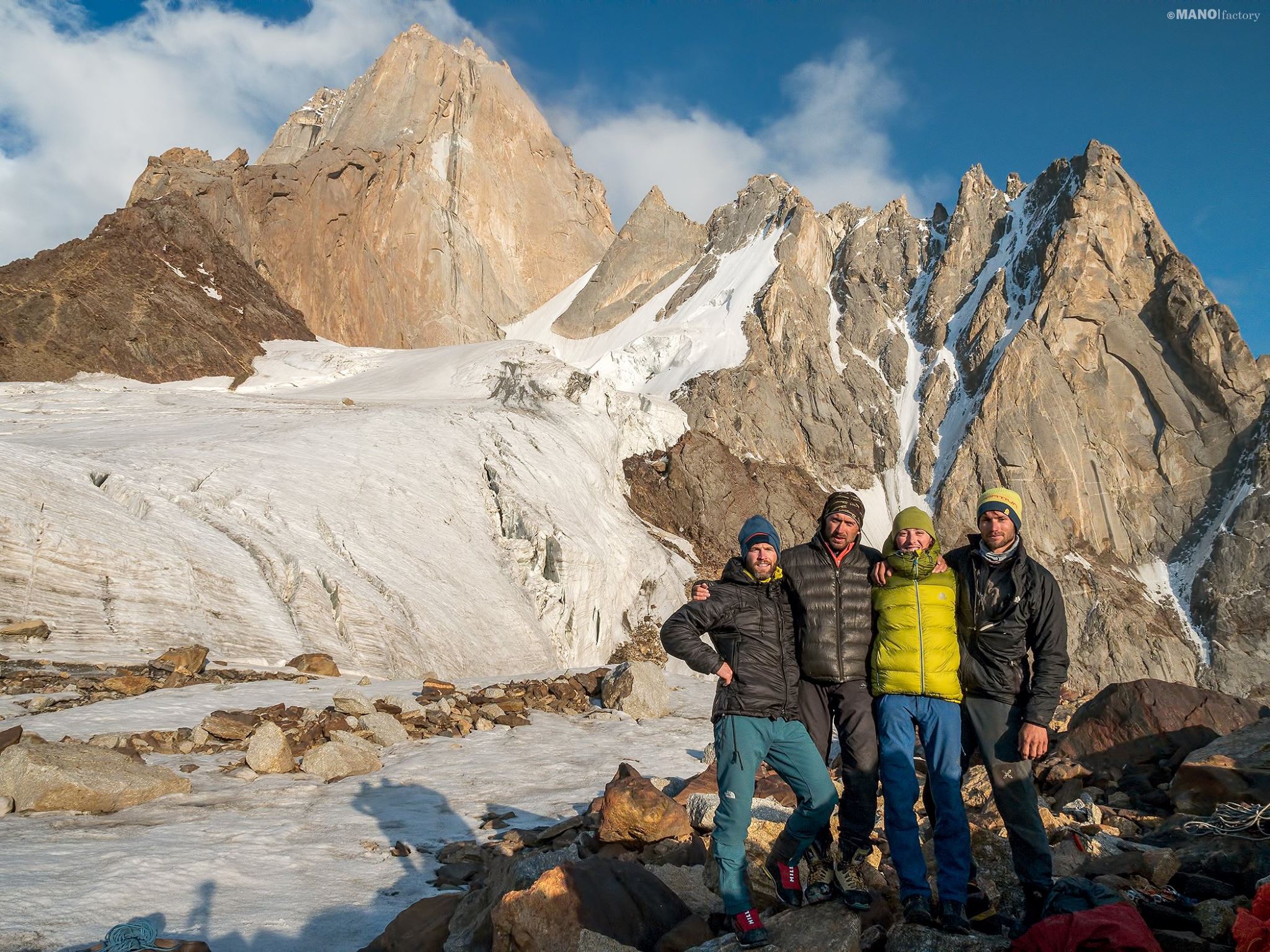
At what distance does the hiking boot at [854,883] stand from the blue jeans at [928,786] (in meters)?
0.23

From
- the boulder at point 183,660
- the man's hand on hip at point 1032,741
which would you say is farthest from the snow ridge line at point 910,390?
the man's hand on hip at point 1032,741

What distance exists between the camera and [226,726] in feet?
26.0

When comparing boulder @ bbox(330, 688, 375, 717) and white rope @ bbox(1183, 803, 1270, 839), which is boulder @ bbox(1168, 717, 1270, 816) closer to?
white rope @ bbox(1183, 803, 1270, 839)

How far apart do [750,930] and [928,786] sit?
4.35 ft

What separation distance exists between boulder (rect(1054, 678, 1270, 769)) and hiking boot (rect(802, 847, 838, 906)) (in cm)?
487

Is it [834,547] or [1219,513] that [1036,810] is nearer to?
[834,547]

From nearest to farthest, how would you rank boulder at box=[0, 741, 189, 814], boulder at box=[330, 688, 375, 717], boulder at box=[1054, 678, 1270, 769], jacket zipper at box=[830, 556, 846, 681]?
jacket zipper at box=[830, 556, 846, 681]
boulder at box=[0, 741, 189, 814]
boulder at box=[1054, 678, 1270, 769]
boulder at box=[330, 688, 375, 717]

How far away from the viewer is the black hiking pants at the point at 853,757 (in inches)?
163

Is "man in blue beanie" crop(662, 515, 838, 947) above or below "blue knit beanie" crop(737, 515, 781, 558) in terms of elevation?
below

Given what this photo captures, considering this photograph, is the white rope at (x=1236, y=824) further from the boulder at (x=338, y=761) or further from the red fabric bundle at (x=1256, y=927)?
the boulder at (x=338, y=761)

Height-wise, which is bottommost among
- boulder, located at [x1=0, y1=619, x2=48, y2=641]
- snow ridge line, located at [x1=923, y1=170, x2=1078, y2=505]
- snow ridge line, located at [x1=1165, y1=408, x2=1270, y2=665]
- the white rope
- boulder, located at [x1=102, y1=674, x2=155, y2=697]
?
the white rope

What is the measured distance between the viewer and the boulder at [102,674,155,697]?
8875mm

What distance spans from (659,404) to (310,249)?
34026 mm

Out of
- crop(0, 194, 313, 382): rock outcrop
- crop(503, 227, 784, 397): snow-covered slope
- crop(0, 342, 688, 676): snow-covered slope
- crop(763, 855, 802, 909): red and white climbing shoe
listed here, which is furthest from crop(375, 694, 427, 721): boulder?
crop(503, 227, 784, 397): snow-covered slope
